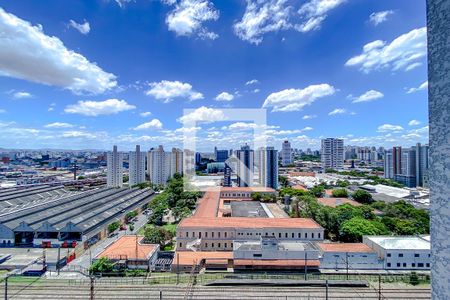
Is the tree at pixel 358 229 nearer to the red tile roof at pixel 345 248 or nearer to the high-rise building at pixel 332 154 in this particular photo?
the red tile roof at pixel 345 248

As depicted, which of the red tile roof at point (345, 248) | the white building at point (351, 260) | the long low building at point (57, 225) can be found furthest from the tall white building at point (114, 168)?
the white building at point (351, 260)

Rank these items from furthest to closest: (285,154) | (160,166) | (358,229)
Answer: (285,154), (160,166), (358,229)

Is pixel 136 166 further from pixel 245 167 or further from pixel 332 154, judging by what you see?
pixel 332 154

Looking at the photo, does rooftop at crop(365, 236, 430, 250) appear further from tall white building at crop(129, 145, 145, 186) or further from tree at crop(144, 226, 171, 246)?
tall white building at crop(129, 145, 145, 186)

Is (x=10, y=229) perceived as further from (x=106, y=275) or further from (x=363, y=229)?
(x=363, y=229)

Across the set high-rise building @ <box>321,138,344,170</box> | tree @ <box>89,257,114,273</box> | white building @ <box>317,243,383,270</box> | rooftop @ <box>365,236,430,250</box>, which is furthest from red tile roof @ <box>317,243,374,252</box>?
high-rise building @ <box>321,138,344,170</box>

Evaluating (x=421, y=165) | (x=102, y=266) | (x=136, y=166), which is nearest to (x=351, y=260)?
(x=102, y=266)

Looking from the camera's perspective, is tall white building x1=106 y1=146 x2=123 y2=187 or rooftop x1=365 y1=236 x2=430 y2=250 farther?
tall white building x1=106 y1=146 x2=123 y2=187
